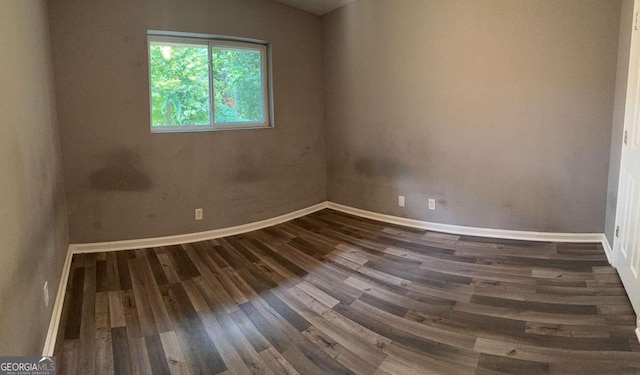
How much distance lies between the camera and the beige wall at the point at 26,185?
64.1 inches

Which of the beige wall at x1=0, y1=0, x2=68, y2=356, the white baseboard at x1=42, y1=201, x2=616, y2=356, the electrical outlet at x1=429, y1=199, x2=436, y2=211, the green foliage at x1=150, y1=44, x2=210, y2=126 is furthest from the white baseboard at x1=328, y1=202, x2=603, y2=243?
the beige wall at x1=0, y1=0, x2=68, y2=356

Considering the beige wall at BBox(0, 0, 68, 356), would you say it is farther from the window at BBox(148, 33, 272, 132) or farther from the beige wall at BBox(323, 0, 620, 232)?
the beige wall at BBox(323, 0, 620, 232)

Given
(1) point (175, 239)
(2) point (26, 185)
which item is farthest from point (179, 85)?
(2) point (26, 185)

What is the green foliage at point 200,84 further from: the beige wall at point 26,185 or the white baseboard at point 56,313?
the white baseboard at point 56,313

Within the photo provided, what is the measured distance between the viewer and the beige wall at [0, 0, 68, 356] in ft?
5.34

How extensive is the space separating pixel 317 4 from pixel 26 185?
3.50 meters

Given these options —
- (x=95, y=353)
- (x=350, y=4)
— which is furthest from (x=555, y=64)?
(x=95, y=353)

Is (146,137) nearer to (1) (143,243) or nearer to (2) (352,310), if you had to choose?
(1) (143,243)

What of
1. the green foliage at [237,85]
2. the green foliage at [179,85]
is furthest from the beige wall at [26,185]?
the green foliage at [237,85]

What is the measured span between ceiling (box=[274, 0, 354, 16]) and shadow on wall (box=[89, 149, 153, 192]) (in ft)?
7.58

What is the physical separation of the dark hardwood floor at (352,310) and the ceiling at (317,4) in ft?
8.68

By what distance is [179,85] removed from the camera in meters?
3.94

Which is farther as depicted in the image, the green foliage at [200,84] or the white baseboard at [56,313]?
the green foliage at [200,84]

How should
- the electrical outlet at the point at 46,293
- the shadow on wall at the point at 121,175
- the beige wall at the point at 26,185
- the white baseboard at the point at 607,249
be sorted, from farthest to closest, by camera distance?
the shadow on wall at the point at 121,175 < the white baseboard at the point at 607,249 < the electrical outlet at the point at 46,293 < the beige wall at the point at 26,185
